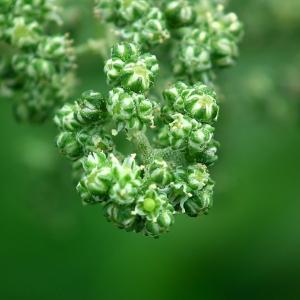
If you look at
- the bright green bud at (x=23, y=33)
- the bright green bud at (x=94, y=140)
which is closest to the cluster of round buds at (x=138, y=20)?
the bright green bud at (x=23, y=33)

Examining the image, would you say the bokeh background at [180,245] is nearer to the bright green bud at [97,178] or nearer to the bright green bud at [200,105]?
the bright green bud at [200,105]

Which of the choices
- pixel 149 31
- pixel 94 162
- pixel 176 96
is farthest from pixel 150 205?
pixel 149 31

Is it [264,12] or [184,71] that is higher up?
[264,12]

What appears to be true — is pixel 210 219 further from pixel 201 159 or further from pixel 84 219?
pixel 201 159

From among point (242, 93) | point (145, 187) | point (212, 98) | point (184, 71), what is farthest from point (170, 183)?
point (242, 93)

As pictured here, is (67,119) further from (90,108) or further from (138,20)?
(138,20)

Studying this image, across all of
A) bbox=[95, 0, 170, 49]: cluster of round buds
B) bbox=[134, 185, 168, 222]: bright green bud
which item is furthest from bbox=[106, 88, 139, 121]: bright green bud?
bbox=[95, 0, 170, 49]: cluster of round buds

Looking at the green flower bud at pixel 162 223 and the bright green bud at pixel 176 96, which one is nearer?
the green flower bud at pixel 162 223

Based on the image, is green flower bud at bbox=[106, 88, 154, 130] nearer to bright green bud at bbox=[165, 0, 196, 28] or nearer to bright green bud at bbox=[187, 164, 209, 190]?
bright green bud at bbox=[187, 164, 209, 190]
